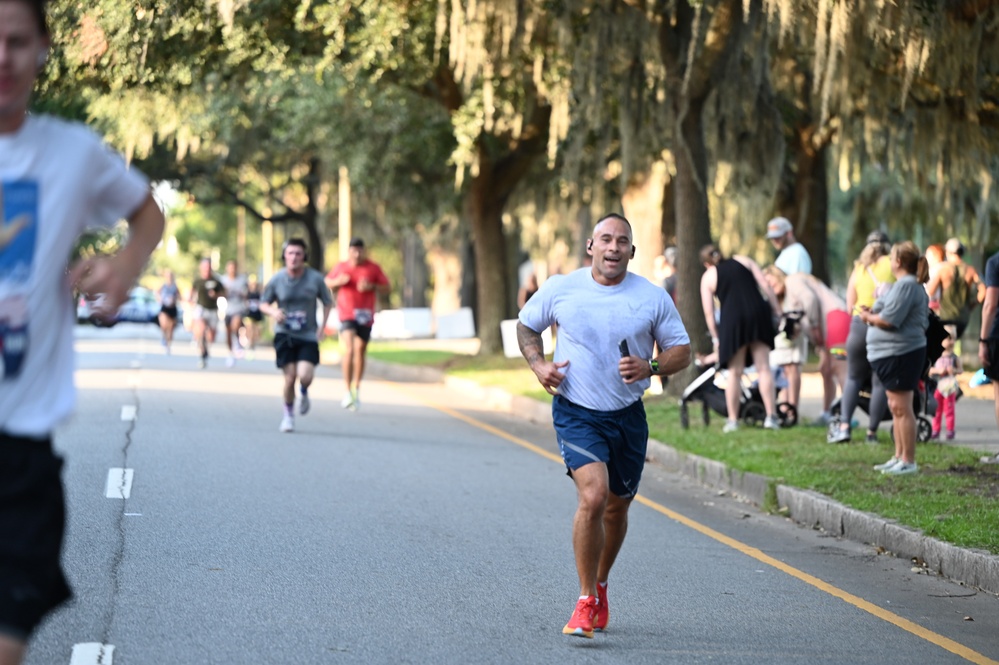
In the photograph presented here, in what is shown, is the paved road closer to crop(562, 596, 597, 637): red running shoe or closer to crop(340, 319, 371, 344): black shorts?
crop(562, 596, 597, 637): red running shoe

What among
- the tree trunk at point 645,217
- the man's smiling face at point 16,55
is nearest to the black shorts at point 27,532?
the man's smiling face at point 16,55

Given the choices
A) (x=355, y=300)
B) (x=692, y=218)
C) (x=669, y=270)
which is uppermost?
(x=692, y=218)

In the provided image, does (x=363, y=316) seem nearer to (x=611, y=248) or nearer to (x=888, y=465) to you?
(x=888, y=465)

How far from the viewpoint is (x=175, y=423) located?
1625 cm

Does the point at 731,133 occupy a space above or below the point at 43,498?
above

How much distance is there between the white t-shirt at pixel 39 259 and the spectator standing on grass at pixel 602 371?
346 centimetres

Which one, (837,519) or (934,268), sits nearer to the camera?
(837,519)

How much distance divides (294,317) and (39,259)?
483 inches

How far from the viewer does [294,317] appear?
1591 cm

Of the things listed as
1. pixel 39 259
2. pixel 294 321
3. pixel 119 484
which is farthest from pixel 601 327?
pixel 294 321

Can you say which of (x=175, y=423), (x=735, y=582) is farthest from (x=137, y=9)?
(x=735, y=582)

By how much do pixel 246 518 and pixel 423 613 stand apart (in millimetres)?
2994

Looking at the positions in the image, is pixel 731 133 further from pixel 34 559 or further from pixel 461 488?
pixel 34 559

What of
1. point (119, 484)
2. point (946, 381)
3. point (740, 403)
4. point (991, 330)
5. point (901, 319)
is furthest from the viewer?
point (740, 403)
